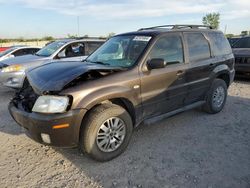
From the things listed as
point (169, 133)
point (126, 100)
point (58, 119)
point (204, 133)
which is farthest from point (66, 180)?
point (204, 133)

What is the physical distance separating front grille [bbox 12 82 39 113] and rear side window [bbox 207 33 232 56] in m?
3.57

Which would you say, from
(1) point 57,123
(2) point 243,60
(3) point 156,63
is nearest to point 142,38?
(3) point 156,63

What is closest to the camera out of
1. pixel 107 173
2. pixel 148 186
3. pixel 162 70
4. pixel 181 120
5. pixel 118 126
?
pixel 148 186

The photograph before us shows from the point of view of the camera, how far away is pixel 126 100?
11.8ft

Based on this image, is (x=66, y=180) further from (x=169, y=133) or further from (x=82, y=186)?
(x=169, y=133)

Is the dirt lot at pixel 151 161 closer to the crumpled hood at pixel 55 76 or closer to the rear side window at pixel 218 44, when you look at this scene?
the crumpled hood at pixel 55 76

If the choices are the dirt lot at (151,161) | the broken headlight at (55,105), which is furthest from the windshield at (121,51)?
the dirt lot at (151,161)

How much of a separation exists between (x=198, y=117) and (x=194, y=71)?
3.79 feet

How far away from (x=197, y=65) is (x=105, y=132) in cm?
227

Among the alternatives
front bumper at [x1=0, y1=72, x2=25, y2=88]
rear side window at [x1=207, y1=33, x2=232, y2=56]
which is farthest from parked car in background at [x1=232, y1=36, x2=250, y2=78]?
front bumper at [x1=0, y1=72, x2=25, y2=88]

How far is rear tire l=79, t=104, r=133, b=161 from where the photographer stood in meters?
3.22

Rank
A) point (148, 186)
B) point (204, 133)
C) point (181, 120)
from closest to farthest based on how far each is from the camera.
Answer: point (148, 186), point (204, 133), point (181, 120)

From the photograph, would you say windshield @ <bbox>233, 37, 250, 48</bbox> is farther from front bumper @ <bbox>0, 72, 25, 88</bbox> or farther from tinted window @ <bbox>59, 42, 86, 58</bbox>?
front bumper @ <bbox>0, 72, 25, 88</bbox>

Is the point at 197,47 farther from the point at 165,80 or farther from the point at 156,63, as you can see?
the point at 156,63
